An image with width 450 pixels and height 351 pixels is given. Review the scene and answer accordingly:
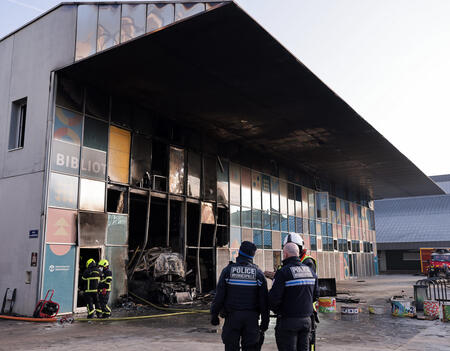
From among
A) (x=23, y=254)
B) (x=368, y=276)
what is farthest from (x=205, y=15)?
(x=368, y=276)

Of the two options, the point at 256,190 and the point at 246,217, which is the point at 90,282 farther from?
the point at 256,190

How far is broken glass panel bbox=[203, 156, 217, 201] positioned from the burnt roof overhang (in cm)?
146

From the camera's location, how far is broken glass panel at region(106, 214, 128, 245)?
16.0 m

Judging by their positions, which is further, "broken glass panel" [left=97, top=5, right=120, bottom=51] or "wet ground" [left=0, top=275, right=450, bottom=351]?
"broken glass panel" [left=97, top=5, right=120, bottom=51]

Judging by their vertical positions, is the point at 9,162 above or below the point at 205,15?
below

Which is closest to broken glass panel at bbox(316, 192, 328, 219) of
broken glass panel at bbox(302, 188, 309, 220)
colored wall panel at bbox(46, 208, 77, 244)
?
broken glass panel at bbox(302, 188, 309, 220)

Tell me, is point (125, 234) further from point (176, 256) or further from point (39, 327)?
point (39, 327)

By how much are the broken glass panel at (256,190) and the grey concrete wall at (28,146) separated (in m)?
13.5

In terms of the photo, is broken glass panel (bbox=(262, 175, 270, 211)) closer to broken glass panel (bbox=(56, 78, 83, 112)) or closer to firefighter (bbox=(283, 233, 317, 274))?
broken glass panel (bbox=(56, 78, 83, 112))

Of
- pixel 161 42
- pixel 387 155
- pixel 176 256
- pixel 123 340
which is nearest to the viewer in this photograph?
pixel 123 340

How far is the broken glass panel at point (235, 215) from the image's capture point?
23016 mm

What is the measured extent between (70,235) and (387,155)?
1952cm

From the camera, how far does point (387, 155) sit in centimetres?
2608

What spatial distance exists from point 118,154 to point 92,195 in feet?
7.15
